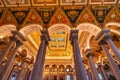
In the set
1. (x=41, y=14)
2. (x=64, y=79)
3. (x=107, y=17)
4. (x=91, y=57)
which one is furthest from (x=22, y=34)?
(x=64, y=79)

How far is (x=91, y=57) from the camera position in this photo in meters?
8.59

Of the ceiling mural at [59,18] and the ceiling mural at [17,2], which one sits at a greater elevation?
the ceiling mural at [17,2]

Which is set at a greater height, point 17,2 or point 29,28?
point 17,2

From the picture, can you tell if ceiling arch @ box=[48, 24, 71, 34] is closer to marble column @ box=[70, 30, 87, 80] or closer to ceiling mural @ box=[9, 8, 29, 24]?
marble column @ box=[70, 30, 87, 80]

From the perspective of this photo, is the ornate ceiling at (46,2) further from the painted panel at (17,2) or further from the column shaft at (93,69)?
the column shaft at (93,69)

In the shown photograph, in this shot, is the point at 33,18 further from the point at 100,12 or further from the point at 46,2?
the point at 100,12

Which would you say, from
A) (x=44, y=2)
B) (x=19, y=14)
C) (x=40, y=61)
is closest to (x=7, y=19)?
(x=19, y=14)

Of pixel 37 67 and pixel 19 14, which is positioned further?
pixel 19 14

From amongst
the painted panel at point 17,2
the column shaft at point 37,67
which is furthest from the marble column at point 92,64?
the painted panel at point 17,2

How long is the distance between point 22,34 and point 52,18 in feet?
7.10

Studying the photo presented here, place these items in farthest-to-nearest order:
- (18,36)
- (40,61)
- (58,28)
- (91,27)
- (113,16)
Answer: (58,28)
(91,27)
(113,16)
(18,36)
(40,61)

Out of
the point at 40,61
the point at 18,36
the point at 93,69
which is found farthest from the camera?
the point at 93,69

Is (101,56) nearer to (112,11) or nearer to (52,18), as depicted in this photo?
(112,11)

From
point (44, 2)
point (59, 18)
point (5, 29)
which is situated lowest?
point (5, 29)
